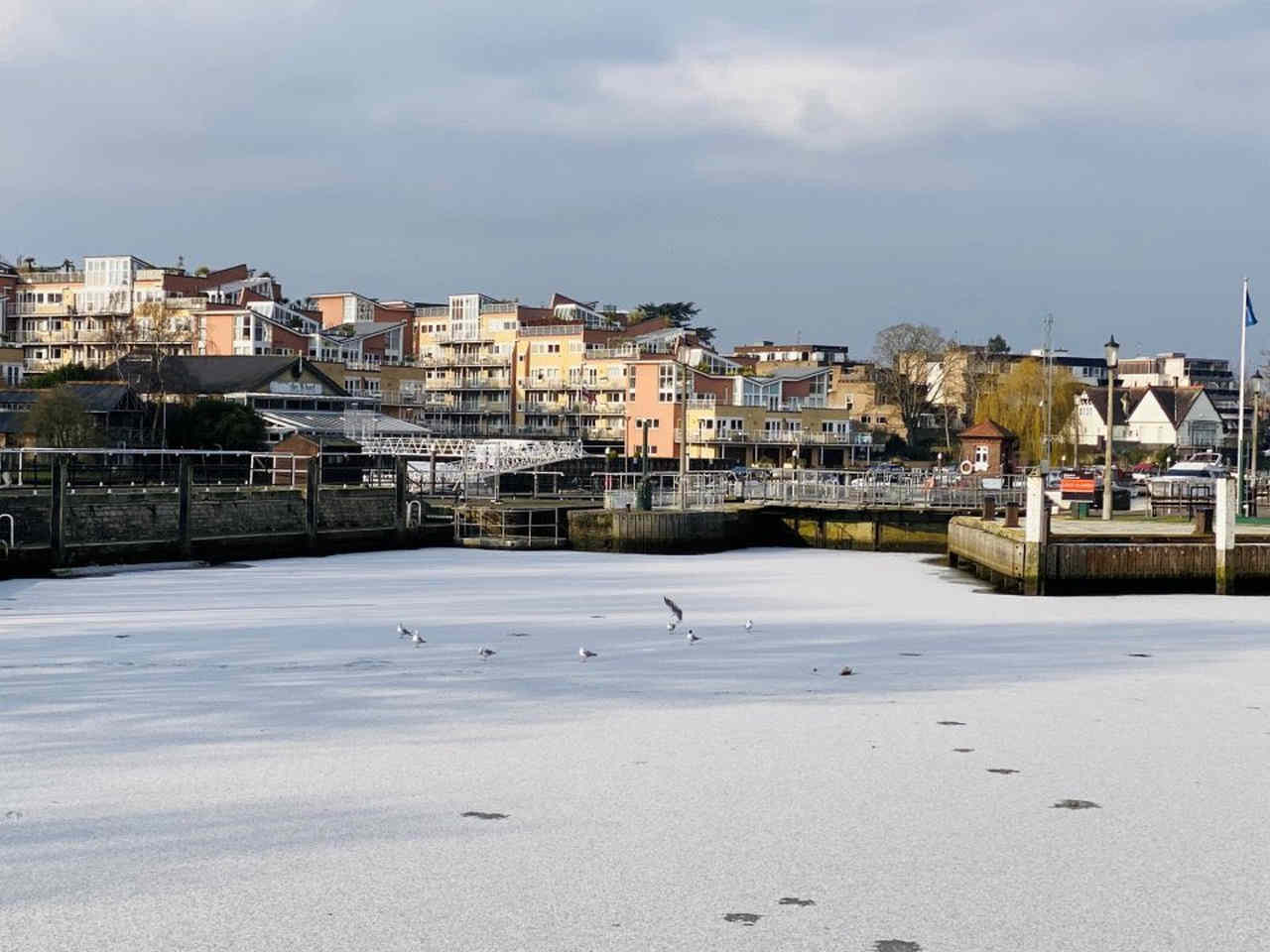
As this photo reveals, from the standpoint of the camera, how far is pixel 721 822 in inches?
459

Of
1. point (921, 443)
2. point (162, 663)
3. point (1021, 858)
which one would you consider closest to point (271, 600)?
point (162, 663)

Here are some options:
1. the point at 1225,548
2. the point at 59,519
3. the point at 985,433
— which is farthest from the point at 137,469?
the point at 1225,548

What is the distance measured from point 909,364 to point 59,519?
91186mm

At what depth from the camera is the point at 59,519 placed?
3562cm

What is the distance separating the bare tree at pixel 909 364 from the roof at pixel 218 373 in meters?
46.8

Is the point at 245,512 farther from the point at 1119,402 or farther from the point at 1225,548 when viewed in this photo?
the point at 1119,402

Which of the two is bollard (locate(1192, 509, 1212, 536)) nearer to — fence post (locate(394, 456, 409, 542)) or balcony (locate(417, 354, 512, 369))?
fence post (locate(394, 456, 409, 542))

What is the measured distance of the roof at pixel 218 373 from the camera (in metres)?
86.6

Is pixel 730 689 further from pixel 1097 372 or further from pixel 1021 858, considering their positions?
pixel 1097 372

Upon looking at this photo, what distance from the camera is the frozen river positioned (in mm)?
9398

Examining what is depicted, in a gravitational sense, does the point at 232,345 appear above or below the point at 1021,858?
above

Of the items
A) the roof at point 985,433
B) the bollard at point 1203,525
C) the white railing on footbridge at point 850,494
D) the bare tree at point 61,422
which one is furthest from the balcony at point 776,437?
the bollard at point 1203,525

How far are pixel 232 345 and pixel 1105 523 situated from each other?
77.7 m

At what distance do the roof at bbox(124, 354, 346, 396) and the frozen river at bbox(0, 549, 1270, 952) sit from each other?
6418 centimetres
